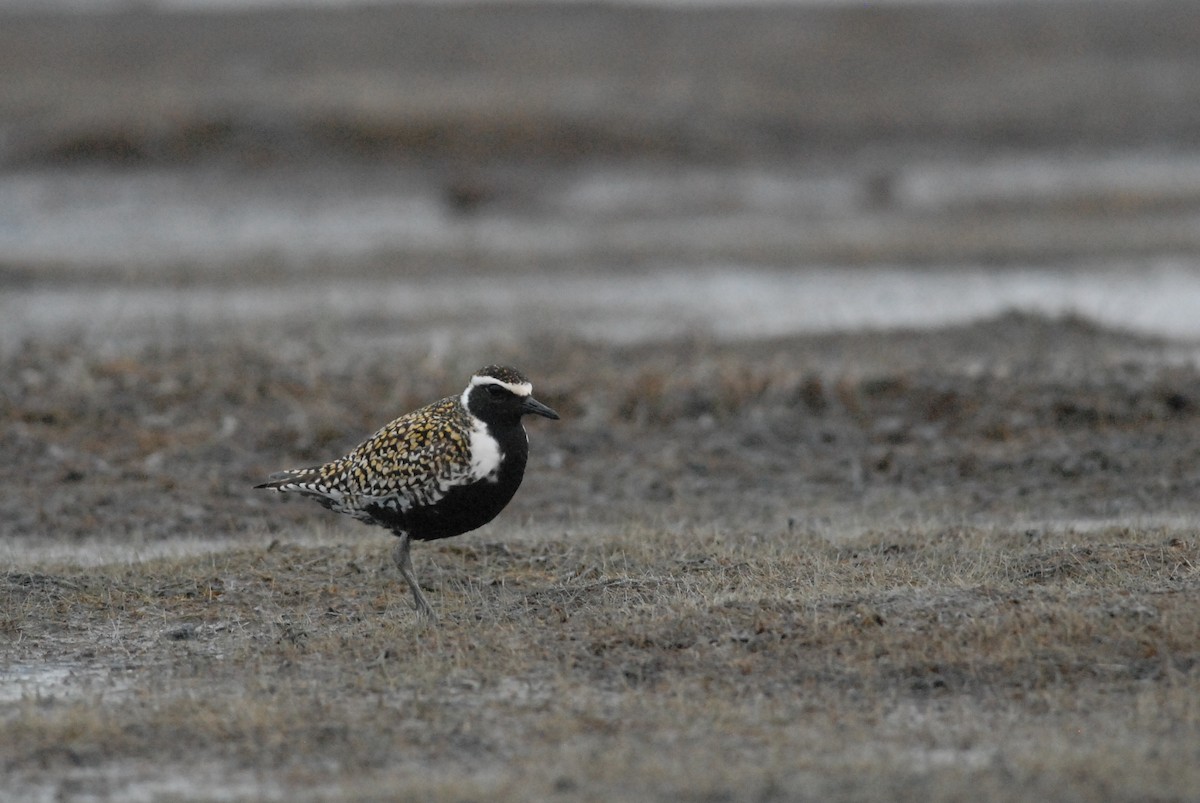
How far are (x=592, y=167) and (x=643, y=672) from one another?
27.6m

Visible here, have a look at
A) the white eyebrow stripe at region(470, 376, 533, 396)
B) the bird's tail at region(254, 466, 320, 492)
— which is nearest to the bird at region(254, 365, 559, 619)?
the white eyebrow stripe at region(470, 376, 533, 396)

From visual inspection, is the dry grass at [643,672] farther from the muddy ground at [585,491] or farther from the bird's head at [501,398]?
the bird's head at [501,398]

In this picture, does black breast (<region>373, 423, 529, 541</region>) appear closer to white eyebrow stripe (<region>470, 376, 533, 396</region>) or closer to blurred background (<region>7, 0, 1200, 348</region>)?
white eyebrow stripe (<region>470, 376, 533, 396</region>)

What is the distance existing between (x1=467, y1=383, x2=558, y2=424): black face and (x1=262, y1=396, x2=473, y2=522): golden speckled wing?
110 millimetres

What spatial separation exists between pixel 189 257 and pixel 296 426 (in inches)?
577

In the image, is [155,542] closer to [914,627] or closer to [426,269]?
[914,627]

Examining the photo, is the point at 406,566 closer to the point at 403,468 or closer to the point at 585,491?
the point at 403,468

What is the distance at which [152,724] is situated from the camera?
785cm

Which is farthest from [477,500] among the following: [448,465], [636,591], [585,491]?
[585,491]

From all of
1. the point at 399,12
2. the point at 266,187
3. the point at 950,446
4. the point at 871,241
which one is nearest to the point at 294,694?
the point at 950,446

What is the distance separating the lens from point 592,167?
35375 mm

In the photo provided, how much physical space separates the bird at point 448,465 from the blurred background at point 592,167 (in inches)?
364

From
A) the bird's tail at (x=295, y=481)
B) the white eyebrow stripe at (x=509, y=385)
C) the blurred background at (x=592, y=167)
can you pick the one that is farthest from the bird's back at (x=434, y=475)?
the blurred background at (x=592, y=167)

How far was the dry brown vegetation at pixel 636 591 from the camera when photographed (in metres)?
7.39
